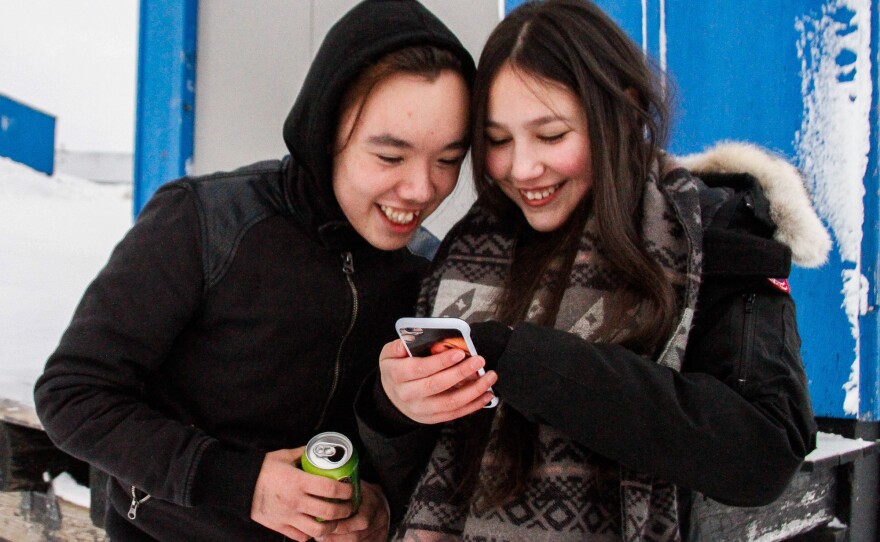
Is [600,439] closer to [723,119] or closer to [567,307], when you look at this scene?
[567,307]

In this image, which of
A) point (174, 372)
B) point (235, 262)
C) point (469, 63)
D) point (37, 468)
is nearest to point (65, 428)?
point (174, 372)

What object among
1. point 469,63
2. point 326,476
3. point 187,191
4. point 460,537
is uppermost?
point 469,63

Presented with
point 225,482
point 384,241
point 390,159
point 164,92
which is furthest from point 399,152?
point 164,92

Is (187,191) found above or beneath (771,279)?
above

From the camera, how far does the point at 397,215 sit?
1.50 metres

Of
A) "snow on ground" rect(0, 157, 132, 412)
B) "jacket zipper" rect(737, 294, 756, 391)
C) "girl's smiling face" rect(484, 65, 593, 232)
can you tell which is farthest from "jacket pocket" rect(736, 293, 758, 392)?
"snow on ground" rect(0, 157, 132, 412)

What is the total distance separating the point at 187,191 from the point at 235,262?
170mm

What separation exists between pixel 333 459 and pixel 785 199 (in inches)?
36.7

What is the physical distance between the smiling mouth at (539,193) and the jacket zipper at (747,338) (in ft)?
1.23

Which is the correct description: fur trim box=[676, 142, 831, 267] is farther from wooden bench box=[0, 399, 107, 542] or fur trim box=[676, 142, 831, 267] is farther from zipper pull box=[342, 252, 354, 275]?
wooden bench box=[0, 399, 107, 542]

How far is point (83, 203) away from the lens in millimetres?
5574

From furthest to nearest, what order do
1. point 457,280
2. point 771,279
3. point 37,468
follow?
point 37,468 < point 457,280 < point 771,279

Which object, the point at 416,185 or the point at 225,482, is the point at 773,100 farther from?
the point at 225,482

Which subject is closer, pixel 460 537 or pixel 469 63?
pixel 460 537
